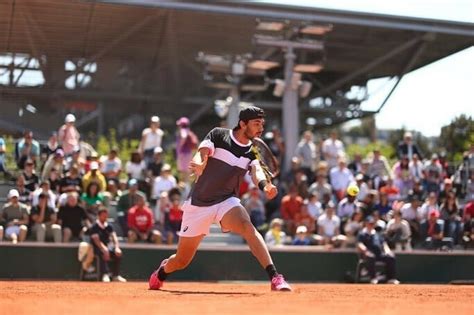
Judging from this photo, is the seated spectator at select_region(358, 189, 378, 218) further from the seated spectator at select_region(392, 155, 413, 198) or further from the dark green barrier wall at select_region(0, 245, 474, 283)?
the seated spectator at select_region(392, 155, 413, 198)

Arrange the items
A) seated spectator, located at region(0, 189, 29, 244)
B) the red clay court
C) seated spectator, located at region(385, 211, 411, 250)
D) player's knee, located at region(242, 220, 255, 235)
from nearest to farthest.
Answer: the red clay court < player's knee, located at region(242, 220, 255, 235) < seated spectator, located at region(0, 189, 29, 244) < seated spectator, located at region(385, 211, 411, 250)

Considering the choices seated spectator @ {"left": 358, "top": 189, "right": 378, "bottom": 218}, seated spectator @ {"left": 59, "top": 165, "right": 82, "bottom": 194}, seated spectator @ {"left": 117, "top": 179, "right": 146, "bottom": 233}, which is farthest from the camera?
seated spectator @ {"left": 358, "top": 189, "right": 378, "bottom": 218}

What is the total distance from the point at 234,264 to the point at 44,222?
12.3 ft

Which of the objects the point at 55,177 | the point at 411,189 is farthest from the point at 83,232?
the point at 411,189

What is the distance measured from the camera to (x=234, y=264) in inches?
696

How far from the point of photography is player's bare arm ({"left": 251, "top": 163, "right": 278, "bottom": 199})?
9297 mm

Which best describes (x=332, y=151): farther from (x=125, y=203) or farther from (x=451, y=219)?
(x=125, y=203)

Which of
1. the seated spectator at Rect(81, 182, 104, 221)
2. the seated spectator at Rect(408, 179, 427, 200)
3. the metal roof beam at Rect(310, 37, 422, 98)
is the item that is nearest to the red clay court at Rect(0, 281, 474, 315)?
the seated spectator at Rect(81, 182, 104, 221)

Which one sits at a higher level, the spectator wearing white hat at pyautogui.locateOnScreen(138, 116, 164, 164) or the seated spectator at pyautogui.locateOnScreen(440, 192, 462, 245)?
the spectator wearing white hat at pyautogui.locateOnScreen(138, 116, 164, 164)

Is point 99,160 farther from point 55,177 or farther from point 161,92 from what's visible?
point 161,92

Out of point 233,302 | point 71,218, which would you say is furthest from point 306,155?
point 233,302

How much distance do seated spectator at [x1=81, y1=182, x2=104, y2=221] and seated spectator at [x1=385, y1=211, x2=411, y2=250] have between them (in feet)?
19.5

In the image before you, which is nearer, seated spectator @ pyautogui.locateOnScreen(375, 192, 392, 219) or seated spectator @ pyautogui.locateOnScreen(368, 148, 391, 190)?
seated spectator @ pyautogui.locateOnScreen(375, 192, 392, 219)

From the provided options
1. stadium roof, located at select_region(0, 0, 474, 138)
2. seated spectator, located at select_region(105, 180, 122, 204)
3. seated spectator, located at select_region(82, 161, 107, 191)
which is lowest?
seated spectator, located at select_region(105, 180, 122, 204)
